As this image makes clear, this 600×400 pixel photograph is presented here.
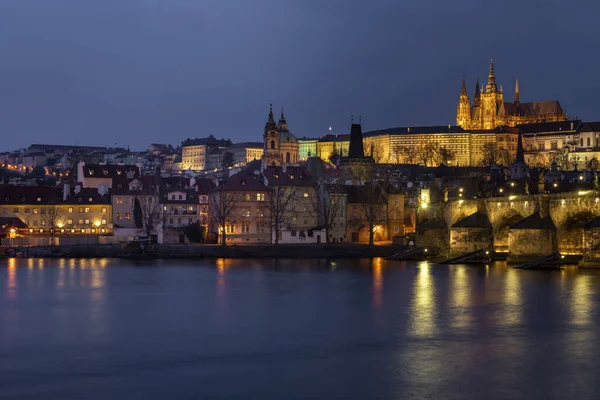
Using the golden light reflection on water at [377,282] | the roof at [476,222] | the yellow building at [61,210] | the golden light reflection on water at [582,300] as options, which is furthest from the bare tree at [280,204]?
the golden light reflection on water at [582,300]

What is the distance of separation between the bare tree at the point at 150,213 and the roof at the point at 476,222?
23.8 meters

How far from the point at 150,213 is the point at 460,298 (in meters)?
40.0

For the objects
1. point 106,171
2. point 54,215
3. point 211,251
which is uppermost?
point 106,171

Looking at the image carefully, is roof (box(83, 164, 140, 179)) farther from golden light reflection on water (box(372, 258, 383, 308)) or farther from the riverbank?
golden light reflection on water (box(372, 258, 383, 308))

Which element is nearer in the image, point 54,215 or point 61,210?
point 54,215

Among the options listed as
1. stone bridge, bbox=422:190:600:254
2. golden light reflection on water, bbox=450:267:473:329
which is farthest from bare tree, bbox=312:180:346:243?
golden light reflection on water, bbox=450:267:473:329

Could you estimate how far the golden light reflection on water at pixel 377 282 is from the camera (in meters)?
39.0

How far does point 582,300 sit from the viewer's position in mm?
37406

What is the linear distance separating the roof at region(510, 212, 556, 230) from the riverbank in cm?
1241

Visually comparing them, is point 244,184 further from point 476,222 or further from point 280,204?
point 476,222

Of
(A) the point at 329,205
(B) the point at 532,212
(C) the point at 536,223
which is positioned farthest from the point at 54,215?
(C) the point at 536,223

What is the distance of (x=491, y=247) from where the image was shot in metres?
Result: 63.7

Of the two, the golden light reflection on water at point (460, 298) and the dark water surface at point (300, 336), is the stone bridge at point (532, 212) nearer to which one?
the dark water surface at point (300, 336)

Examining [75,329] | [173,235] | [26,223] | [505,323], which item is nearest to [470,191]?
[173,235]
